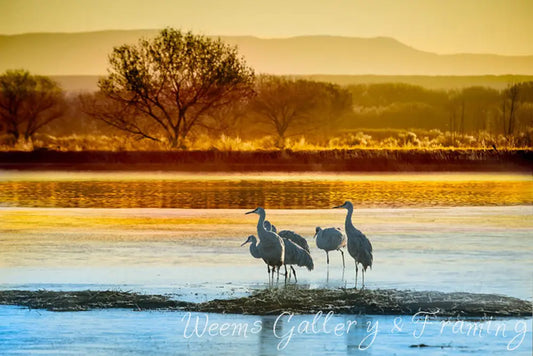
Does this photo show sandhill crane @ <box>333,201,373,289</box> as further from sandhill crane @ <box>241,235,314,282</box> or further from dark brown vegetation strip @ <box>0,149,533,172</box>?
dark brown vegetation strip @ <box>0,149,533,172</box>

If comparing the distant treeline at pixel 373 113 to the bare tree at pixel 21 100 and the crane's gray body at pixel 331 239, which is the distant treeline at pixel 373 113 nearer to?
the bare tree at pixel 21 100

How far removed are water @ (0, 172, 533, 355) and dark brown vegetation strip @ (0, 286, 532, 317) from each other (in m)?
0.23

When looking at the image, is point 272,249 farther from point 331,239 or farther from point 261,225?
point 331,239

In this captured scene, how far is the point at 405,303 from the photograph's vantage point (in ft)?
32.7

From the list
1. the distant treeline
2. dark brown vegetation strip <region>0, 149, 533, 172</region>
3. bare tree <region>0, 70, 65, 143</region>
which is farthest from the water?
the distant treeline

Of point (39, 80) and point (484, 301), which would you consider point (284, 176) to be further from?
point (39, 80)

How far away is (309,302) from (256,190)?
1430cm

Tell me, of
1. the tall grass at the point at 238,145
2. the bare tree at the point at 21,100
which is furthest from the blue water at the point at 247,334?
the bare tree at the point at 21,100

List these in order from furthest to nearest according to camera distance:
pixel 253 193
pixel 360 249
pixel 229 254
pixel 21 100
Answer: pixel 21 100, pixel 253 193, pixel 229 254, pixel 360 249

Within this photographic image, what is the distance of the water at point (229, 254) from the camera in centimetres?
885

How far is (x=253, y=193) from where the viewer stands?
77.5 ft

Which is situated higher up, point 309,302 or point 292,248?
point 292,248

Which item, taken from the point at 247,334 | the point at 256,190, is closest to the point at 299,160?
the point at 256,190

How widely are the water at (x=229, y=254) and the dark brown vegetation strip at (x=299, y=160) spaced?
6082mm
